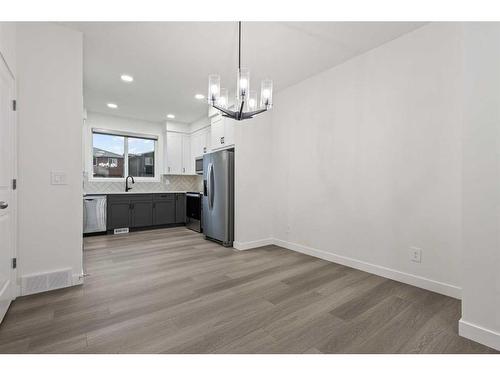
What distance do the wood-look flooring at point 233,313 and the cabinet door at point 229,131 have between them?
2004mm

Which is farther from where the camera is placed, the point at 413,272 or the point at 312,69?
the point at 312,69

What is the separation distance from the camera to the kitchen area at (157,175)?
416 centimetres

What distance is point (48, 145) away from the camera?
2.31 m

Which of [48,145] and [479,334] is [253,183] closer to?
[48,145]

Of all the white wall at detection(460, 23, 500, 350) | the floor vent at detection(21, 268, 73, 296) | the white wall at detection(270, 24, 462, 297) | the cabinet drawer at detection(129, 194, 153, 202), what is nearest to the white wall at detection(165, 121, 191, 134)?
the cabinet drawer at detection(129, 194, 153, 202)

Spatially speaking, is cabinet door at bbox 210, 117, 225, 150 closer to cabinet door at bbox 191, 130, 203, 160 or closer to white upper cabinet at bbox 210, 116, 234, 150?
white upper cabinet at bbox 210, 116, 234, 150

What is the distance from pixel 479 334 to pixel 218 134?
13.0 ft

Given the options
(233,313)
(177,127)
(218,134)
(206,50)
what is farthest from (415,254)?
(177,127)

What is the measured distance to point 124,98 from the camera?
4383 mm

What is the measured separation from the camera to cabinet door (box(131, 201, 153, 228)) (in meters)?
5.25

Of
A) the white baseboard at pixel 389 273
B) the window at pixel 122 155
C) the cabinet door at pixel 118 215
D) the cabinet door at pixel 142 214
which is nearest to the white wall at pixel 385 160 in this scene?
the white baseboard at pixel 389 273
